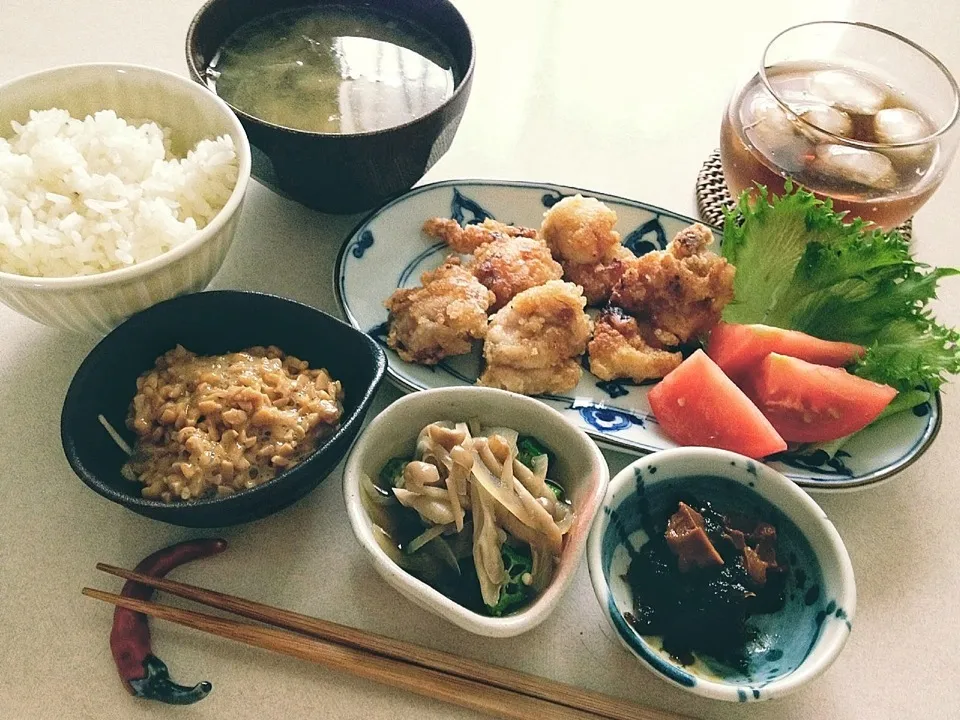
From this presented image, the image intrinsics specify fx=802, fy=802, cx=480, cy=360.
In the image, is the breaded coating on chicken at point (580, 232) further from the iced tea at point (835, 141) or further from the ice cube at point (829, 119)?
the ice cube at point (829, 119)

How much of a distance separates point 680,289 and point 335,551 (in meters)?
0.88

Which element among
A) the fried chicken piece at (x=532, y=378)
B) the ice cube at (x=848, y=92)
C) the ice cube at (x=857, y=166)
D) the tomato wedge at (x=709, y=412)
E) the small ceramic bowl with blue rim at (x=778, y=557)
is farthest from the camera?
the ice cube at (x=848, y=92)

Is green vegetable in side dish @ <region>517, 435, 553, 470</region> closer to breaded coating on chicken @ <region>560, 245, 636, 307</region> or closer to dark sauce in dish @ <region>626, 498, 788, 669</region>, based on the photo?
dark sauce in dish @ <region>626, 498, 788, 669</region>

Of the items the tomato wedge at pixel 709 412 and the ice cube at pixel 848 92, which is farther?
the ice cube at pixel 848 92

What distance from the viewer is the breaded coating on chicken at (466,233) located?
1813 millimetres

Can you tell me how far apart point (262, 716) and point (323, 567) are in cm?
25

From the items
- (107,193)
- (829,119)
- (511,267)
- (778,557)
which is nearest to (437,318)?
(511,267)

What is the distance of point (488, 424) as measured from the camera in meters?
1.42

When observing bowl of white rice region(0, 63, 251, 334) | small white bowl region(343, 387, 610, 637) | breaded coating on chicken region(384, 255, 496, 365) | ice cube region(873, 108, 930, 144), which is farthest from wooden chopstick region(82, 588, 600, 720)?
ice cube region(873, 108, 930, 144)

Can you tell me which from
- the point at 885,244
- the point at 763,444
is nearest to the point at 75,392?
the point at 763,444

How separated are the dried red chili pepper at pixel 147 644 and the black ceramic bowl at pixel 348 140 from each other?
76cm

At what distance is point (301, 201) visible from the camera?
1.78 m

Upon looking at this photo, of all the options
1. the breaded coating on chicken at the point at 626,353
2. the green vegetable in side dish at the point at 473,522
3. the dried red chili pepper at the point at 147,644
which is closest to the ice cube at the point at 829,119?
the breaded coating on chicken at the point at 626,353

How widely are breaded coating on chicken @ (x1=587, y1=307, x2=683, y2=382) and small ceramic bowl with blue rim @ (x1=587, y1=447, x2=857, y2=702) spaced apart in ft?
1.06
